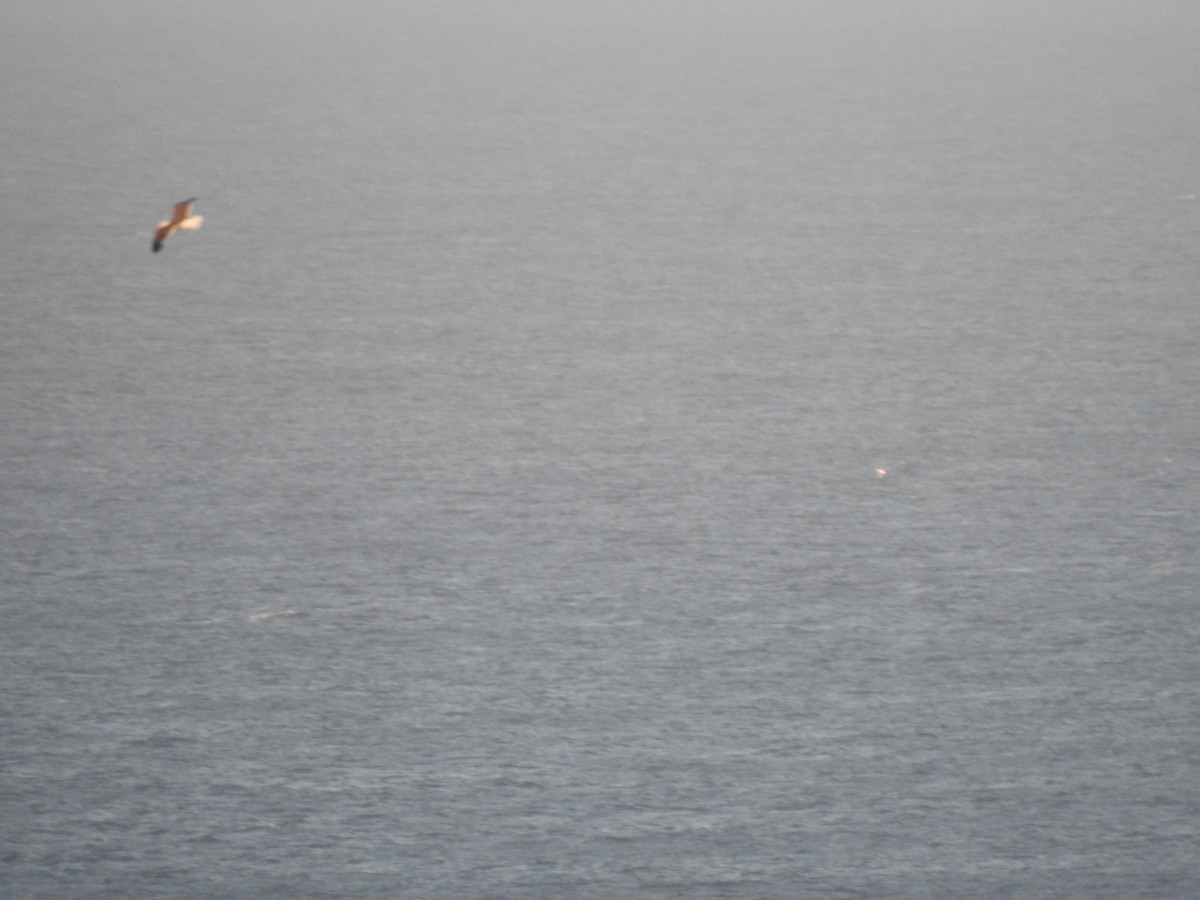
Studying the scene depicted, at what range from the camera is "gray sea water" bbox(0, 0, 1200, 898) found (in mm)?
894

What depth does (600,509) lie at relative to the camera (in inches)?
49.8

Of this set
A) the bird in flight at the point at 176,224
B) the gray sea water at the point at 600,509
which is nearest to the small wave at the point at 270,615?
the gray sea water at the point at 600,509

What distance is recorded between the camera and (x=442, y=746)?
96cm

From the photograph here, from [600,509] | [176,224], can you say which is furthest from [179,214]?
[600,509]

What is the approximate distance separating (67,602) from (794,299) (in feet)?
3.13

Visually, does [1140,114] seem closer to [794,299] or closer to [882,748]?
[794,299]

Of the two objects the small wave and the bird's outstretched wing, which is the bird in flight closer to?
the bird's outstretched wing

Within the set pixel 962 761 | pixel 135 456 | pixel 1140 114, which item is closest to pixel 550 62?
pixel 1140 114

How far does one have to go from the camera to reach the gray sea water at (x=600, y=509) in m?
0.89

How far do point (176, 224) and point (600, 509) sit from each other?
0.91 meters

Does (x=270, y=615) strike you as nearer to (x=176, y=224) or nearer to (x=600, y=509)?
(x=600, y=509)

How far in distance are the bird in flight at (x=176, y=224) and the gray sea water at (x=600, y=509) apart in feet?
0.09

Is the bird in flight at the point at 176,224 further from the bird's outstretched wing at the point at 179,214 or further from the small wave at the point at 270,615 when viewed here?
the small wave at the point at 270,615

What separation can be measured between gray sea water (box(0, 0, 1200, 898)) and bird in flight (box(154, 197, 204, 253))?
1.1 inches
